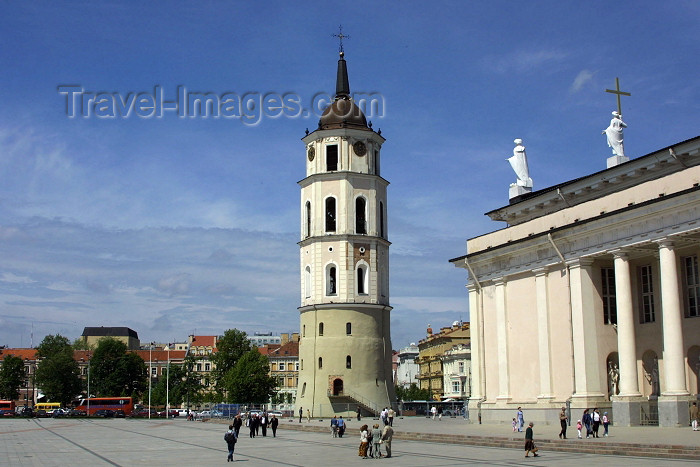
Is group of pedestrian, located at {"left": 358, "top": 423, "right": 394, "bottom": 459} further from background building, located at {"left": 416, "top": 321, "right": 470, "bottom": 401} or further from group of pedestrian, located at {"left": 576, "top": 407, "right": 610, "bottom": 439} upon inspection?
background building, located at {"left": 416, "top": 321, "right": 470, "bottom": 401}

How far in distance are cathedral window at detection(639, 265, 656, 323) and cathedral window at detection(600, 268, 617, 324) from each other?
1.18 meters

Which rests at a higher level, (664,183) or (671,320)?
(664,183)

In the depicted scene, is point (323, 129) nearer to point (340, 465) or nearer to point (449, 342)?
point (340, 465)

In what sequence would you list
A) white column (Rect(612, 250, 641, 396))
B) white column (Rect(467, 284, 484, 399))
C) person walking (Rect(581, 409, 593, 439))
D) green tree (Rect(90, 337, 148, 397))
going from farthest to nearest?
green tree (Rect(90, 337, 148, 397)), white column (Rect(467, 284, 484, 399)), white column (Rect(612, 250, 641, 396)), person walking (Rect(581, 409, 593, 439))

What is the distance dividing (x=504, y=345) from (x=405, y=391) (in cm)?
9349

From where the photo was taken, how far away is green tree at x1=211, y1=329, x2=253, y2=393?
3917 inches

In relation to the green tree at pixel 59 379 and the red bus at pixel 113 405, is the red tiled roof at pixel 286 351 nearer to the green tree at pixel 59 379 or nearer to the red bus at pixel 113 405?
the green tree at pixel 59 379

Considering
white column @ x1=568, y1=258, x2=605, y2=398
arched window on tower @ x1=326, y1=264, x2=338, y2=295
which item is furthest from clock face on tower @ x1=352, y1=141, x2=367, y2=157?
white column @ x1=568, y1=258, x2=605, y2=398

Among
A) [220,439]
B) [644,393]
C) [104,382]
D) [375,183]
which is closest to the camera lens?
[644,393]

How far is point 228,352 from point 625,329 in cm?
7090

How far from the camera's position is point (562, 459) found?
996 inches

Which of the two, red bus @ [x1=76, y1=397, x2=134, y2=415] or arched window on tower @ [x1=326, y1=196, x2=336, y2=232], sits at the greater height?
arched window on tower @ [x1=326, y1=196, x2=336, y2=232]

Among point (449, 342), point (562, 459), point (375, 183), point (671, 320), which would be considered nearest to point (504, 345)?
point (671, 320)

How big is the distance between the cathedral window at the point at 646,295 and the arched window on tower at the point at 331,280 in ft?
120
